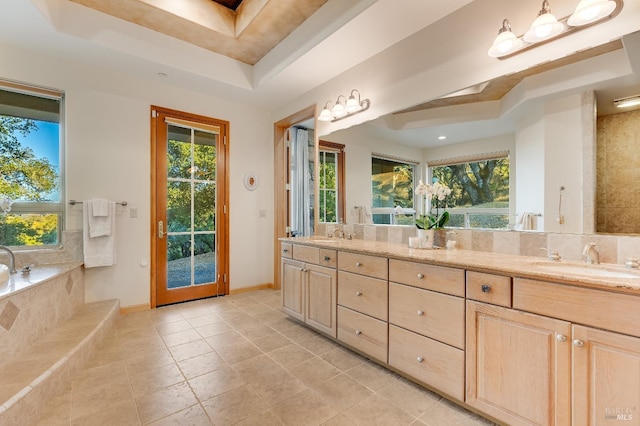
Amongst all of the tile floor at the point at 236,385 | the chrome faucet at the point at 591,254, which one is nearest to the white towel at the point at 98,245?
the tile floor at the point at 236,385

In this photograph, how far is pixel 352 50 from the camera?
8.52 ft

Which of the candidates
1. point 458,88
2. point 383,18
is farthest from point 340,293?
point 383,18

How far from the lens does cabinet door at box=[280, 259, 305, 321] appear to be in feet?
9.09

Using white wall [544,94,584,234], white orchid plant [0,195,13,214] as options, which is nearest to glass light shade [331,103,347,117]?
white wall [544,94,584,234]

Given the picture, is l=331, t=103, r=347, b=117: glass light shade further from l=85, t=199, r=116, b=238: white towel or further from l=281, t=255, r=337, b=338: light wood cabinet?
l=85, t=199, r=116, b=238: white towel

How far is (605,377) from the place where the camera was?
1.15m

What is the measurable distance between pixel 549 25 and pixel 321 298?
7.91 feet

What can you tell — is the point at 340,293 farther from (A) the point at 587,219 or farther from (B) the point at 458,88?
(B) the point at 458,88

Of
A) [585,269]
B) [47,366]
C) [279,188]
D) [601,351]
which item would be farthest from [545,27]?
[47,366]

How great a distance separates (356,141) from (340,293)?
5.12 feet

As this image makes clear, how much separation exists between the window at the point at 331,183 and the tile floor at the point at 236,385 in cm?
128

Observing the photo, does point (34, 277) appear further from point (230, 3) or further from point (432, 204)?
point (432, 204)

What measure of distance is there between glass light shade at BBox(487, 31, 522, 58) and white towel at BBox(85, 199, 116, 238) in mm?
3651

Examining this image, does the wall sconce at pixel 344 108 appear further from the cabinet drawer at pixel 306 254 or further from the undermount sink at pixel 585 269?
the undermount sink at pixel 585 269
